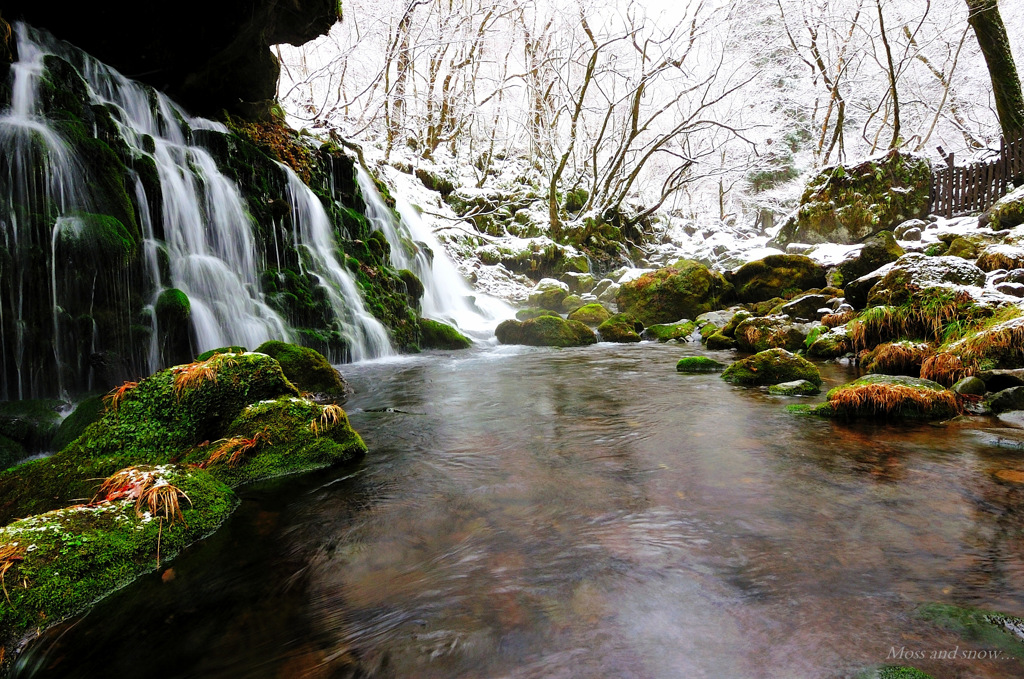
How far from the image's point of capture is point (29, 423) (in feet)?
14.0

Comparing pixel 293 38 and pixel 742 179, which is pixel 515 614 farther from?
pixel 742 179

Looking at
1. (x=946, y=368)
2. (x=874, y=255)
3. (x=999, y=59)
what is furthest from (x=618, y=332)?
(x=999, y=59)

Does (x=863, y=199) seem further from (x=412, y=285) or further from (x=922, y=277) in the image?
(x=412, y=285)

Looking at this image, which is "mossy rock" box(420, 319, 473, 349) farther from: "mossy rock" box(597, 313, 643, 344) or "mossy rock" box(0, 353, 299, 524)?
"mossy rock" box(0, 353, 299, 524)

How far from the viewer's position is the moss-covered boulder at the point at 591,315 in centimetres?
1426

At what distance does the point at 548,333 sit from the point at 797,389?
21.6 feet

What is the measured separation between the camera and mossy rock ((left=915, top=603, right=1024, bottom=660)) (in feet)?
5.60

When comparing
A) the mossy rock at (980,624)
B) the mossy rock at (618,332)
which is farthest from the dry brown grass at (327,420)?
the mossy rock at (618,332)

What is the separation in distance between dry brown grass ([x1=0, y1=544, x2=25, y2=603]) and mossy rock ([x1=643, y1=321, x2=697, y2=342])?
38.2 ft

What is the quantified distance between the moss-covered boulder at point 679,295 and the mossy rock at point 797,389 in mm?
7983

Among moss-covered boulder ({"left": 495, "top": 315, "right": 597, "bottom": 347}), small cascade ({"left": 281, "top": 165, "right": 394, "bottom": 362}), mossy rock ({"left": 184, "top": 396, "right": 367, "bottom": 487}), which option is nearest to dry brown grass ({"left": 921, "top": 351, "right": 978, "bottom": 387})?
mossy rock ({"left": 184, "top": 396, "right": 367, "bottom": 487})

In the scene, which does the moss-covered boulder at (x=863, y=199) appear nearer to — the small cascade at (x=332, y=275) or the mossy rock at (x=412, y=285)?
the mossy rock at (x=412, y=285)

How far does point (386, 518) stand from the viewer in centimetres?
301

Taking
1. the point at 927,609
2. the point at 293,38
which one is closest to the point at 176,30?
the point at 293,38
